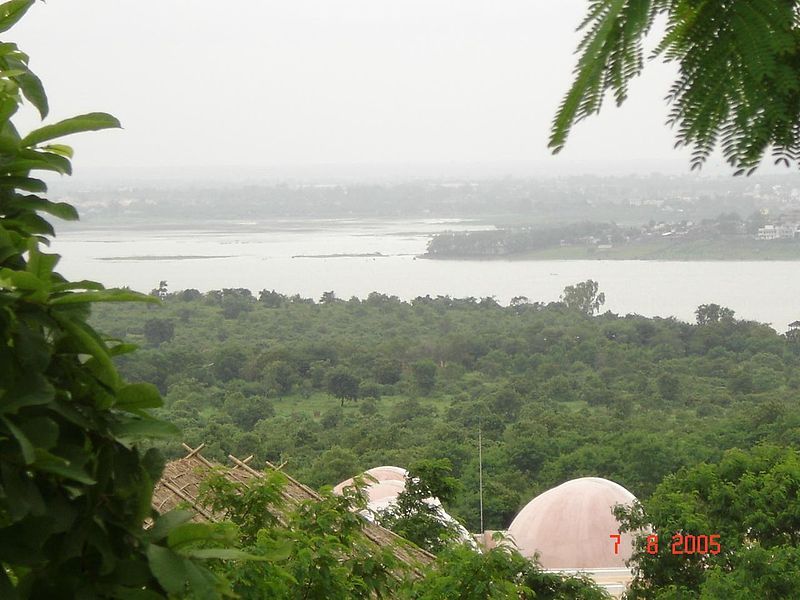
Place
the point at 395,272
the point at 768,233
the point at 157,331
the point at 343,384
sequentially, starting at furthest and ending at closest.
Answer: the point at 395,272, the point at 768,233, the point at 157,331, the point at 343,384

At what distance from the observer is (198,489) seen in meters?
4.32

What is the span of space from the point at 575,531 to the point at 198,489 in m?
5.93

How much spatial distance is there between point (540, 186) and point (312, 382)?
44975 millimetres

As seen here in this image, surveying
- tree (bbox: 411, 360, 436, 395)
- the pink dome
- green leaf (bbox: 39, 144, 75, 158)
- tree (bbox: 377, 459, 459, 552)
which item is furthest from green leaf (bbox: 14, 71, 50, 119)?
tree (bbox: 411, 360, 436, 395)

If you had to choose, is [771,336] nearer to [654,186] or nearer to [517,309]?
[517,309]

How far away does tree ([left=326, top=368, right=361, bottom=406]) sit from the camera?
2270cm

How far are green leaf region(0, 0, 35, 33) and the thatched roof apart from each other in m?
3.42

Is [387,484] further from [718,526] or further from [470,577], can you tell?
[470,577]

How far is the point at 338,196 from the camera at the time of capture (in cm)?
6944

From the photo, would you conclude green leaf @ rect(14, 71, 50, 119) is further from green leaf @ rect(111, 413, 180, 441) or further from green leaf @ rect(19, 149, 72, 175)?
green leaf @ rect(111, 413, 180, 441)

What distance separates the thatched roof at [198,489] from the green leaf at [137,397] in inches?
135

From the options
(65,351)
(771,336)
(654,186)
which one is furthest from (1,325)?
(654,186)
